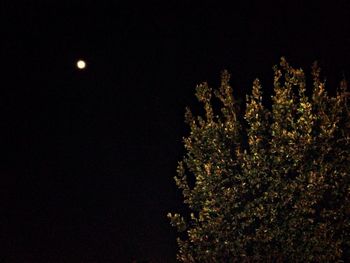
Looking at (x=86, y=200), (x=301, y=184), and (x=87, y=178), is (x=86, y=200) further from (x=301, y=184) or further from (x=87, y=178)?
(x=301, y=184)

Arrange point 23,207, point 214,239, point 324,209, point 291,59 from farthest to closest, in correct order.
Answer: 1. point 23,207
2. point 291,59
3. point 214,239
4. point 324,209

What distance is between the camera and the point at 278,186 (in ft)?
36.2

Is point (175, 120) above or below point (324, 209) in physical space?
above

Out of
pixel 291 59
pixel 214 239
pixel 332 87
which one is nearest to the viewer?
pixel 214 239

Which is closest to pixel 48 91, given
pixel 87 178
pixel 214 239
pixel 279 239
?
pixel 87 178

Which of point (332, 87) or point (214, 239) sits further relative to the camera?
point (332, 87)

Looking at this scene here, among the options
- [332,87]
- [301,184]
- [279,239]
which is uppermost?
[332,87]

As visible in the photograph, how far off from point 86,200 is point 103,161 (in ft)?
6.55

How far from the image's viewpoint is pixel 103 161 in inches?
835

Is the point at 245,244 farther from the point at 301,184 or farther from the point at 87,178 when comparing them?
the point at 87,178

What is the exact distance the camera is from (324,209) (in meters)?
10.7

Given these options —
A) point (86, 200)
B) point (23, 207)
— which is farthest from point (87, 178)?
point (23, 207)

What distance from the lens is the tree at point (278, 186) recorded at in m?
A: 10.8

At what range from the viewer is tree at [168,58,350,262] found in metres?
10.8
